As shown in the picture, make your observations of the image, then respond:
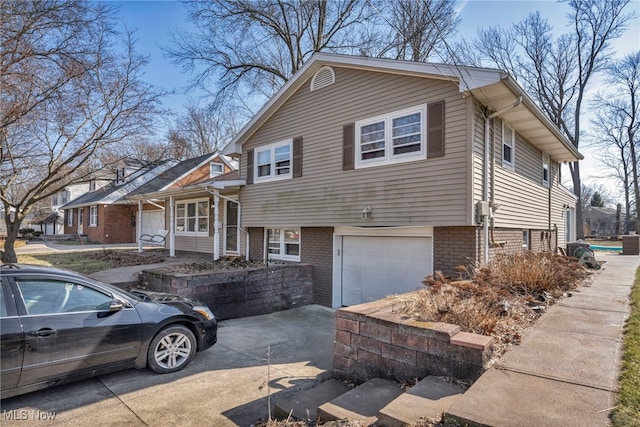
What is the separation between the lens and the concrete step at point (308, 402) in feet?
11.2

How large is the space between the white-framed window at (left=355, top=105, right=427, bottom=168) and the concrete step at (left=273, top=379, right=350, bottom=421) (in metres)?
5.27

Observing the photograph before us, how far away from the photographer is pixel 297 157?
1062 cm

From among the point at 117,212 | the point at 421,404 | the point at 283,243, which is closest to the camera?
the point at 421,404

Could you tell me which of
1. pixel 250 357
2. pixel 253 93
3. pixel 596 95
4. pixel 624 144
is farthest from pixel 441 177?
pixel 624 144

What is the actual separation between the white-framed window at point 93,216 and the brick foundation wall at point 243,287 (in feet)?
63.6

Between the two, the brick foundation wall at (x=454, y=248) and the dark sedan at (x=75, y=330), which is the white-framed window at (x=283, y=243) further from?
the dark sedan at (x=75, y=330)

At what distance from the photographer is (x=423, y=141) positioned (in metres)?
7.90

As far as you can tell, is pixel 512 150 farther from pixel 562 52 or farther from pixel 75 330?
pixel 562 52

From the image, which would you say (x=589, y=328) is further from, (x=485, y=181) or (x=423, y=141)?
(x=423, y=141)

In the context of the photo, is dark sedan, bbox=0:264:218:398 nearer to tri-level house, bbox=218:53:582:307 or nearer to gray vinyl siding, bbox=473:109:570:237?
tri-level house, bbox=218:53:582:307

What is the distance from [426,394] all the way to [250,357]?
3.37 metres

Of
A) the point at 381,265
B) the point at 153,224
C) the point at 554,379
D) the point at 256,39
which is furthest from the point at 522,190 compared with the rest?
the point at 153,224

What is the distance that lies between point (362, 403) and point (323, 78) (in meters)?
8.70

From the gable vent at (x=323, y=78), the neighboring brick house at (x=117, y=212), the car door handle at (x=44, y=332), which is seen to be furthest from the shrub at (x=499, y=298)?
the neighboring brick house at (x=117, y=212)
